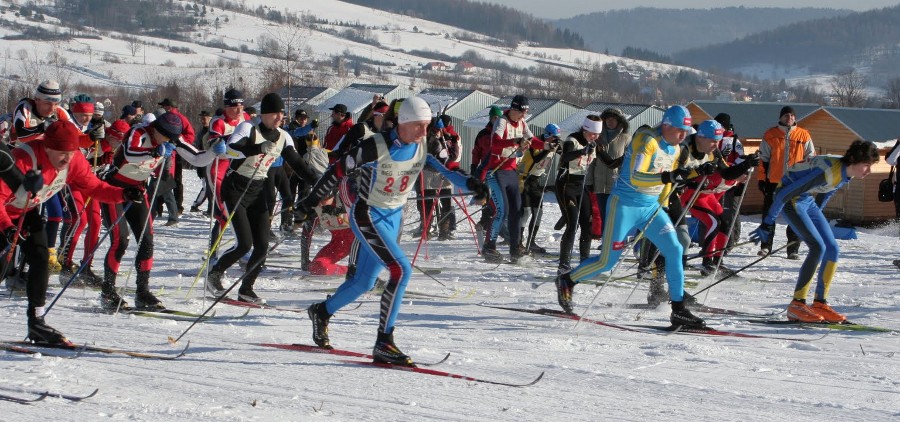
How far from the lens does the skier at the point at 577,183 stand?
10.6 meters

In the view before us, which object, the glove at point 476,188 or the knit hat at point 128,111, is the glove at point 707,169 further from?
the knit hat at point 128,111

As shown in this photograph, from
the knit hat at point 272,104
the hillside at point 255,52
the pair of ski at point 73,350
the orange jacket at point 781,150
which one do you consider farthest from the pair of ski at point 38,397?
the hillside at point 255,52

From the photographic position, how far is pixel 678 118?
778 centimetres

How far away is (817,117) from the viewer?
27141 millimetres

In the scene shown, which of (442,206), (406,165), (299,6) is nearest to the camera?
(406,165)

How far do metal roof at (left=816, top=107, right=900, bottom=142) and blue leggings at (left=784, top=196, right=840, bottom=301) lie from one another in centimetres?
1826

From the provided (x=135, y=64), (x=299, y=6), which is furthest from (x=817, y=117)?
(x=299, y=6)

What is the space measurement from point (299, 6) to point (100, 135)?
185m

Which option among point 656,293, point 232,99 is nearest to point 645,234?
point 656,293

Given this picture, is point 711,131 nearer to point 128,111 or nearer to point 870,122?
point 128,111

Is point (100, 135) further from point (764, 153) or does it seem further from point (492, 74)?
point (492, 74)

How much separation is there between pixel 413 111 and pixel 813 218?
4.07 meters

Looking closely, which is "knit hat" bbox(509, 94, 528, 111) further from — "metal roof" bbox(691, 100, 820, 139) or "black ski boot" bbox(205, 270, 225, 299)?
"metal roof" bbox(691, 100, 820, 139)

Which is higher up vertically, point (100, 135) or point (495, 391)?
point (100, 135)
